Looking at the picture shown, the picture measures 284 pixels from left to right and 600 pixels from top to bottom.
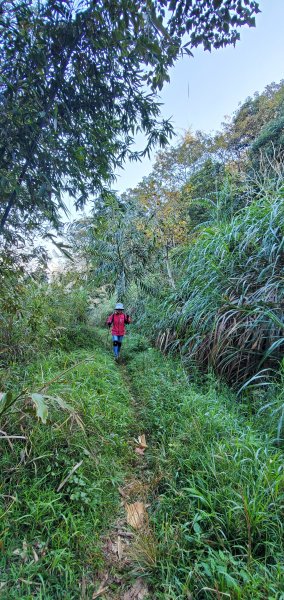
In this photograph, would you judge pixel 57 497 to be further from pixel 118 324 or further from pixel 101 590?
pixel 118 324

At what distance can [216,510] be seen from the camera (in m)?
1.66

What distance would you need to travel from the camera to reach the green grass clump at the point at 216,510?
1313 millimetres

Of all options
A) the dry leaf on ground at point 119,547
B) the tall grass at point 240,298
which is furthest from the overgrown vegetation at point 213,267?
the dry leaf on ground at point 119,547

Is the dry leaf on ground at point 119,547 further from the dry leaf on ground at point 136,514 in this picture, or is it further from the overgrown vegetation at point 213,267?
the overgrown vegetation at point 213,267

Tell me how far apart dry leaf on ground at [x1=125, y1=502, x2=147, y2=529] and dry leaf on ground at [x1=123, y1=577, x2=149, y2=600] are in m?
0.33

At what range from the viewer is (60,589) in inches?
55.6

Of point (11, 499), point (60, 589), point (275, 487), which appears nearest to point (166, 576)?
point (60, 589)

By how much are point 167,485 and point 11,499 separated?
1112 mm

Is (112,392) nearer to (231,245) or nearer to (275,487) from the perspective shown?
(275,487)

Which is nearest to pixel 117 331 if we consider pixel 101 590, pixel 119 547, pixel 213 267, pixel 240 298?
pixel 213 267

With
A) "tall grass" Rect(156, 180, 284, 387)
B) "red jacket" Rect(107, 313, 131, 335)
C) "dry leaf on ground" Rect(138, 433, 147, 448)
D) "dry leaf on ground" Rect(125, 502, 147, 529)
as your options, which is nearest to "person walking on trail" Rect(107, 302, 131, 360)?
"red jacket" Rect(107, 313, 131, 335)

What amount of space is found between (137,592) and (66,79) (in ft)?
11.3

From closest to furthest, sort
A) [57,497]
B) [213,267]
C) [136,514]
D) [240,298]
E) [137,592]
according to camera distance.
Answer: [137,592]
[57,497]
[136,514]
[240,298]
[213,267]

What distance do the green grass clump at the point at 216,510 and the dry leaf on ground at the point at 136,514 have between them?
0.07 meters
